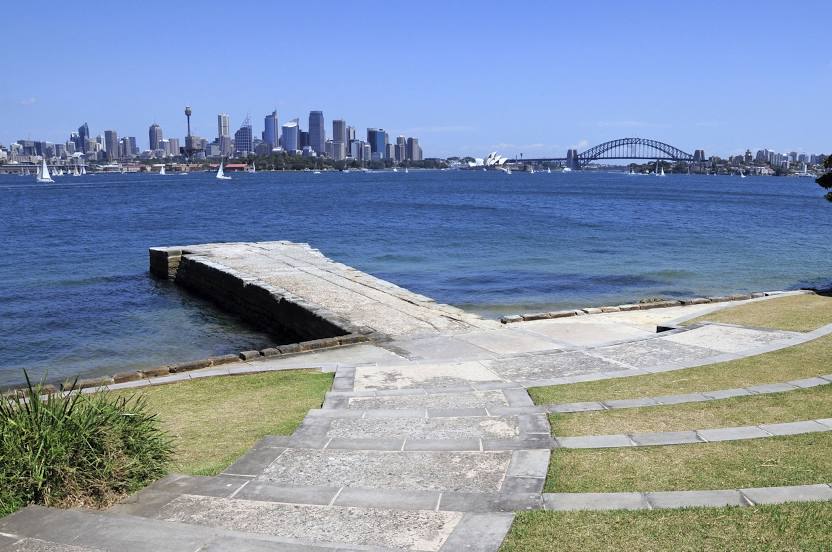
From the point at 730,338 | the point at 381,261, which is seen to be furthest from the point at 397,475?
the point at 381,261

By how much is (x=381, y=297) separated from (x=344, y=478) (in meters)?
12.5

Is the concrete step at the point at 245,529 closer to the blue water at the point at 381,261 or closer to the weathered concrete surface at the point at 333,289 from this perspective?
the weathered concrete surface at the point at 333,289

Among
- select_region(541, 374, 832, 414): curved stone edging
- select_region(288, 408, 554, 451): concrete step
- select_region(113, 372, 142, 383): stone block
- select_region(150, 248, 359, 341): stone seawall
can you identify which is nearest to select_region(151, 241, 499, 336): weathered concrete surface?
select_region(150, 248, 359, 341): stone seawall

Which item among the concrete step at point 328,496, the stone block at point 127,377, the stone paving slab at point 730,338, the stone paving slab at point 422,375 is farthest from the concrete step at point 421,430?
the stone paving slab at point 730,338

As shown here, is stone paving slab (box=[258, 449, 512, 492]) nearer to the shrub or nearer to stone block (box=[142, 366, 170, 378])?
the shrub

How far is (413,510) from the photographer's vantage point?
21.1 feet

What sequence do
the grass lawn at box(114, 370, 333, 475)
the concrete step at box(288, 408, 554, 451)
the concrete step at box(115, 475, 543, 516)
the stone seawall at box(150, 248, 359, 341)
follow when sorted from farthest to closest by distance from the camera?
the stone seawall at box(150, 248, 359, 341)
the concrete step at box(288, 408, 554, 451)
the grass lawn at box(114, 370, 333, 475)
the concrete step at box(115, 475, 543, 516)

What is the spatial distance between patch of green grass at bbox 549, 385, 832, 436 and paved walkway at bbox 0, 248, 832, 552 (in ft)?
1.11

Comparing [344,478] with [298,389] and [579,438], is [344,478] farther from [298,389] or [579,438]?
[298,389]

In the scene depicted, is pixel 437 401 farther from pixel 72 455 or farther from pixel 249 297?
pixel 249 297

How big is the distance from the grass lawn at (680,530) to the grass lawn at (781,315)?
8.89m

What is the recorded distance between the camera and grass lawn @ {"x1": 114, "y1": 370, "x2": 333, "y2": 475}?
8.05 meters

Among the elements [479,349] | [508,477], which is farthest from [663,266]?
[508,477]

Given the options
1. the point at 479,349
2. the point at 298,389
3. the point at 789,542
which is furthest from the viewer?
the point at 479,349
